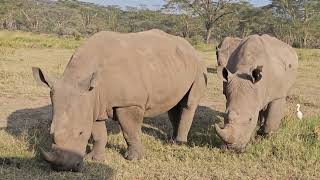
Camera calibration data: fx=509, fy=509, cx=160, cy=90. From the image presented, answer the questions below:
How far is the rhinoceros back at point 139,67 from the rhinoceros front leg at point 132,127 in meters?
0.10

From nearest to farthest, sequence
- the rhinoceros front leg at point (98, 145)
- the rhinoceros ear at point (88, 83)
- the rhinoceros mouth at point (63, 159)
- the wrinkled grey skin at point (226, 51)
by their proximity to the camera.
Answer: the rhinoceros mouth at point (63, 159) < the rhinoceros ear at point (88, 83) < the rhinoceros front leg at point (98, 145) < the wrinkled grey skin at point (226, 51)

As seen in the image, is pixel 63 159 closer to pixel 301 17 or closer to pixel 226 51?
pixel 226 51

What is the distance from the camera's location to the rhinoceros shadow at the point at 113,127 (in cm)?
740

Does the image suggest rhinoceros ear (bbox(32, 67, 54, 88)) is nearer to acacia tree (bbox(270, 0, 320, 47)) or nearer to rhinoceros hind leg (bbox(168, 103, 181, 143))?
rhinoceros hind leg (bbox(168, 103, 181, 143))

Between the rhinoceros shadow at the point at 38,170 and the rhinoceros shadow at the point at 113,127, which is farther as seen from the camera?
the rhinoceros shadow at the point at 113,127

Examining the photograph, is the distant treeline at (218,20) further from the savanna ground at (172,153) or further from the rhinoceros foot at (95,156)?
the rhinoceros foot at (95,156)

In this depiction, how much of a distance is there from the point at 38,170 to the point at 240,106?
2.63m

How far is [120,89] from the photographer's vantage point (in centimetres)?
635

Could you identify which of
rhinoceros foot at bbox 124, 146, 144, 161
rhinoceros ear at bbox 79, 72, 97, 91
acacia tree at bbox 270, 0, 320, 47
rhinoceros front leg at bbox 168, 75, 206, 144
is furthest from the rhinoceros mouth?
acacia tree at bbox 270, 0, 320, 47

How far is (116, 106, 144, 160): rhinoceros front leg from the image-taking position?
21.4ft

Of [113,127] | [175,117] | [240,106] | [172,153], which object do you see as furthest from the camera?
[113,127]

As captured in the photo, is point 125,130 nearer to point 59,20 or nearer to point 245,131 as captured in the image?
point 245,131

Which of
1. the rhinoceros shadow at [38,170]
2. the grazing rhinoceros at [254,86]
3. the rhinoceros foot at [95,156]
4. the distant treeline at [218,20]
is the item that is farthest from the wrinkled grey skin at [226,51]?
the distant treeline at [218,20]

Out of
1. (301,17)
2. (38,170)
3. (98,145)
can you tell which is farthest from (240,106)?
(301,17)
